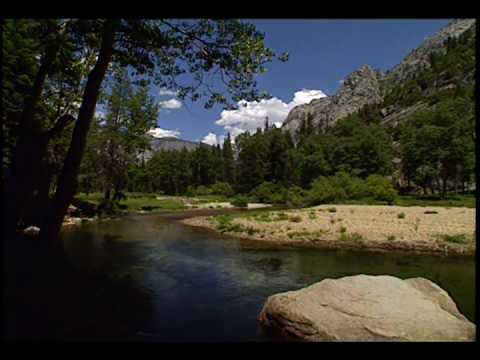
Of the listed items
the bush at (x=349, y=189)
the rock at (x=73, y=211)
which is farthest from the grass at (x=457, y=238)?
the bush at (x=349, y=189)

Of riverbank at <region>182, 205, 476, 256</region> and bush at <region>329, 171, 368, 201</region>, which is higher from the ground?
bush at <region>329, 171, 368, 201</region>

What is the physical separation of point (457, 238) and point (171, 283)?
15531 millimetres

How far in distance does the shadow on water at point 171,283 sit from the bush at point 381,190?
107ft

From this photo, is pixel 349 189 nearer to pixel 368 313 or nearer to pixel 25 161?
pixel 368 313

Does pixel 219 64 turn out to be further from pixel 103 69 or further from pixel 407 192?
pixel 407 192

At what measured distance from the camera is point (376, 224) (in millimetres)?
23797

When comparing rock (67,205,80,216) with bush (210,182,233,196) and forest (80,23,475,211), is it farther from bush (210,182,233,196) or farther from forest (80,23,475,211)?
bush (210,182,233,196)

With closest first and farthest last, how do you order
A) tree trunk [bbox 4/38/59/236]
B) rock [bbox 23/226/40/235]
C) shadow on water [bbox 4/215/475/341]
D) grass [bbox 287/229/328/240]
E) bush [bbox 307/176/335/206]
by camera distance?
tree trunk [bbox 4/38/59/236], shadow on water [bbox 4/215/475/341], rock [bbox 23/226/40/235], grass [bbox 287/229/328/240], bush [bbox 307/176/335/206]

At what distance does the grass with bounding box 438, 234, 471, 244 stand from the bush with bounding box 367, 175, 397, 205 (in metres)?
28.4

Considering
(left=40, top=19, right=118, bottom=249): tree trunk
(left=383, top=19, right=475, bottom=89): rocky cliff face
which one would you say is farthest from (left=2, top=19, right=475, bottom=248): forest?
(left=383, top=19, right=475, bottom=89): rocky cliff face

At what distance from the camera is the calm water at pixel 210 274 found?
827 cm

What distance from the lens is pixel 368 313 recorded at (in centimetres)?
693

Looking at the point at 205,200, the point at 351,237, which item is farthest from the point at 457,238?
the point at 205,200

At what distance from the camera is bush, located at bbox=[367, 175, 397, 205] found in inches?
1841
